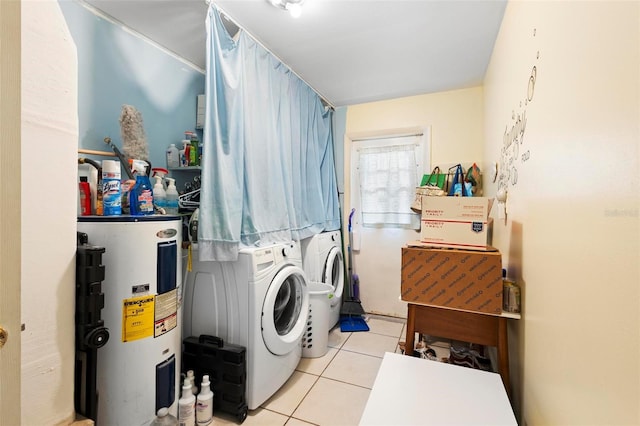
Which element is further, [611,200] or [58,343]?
[58,343]

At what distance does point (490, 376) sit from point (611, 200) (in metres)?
0.83

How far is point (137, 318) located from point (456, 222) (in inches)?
61.9

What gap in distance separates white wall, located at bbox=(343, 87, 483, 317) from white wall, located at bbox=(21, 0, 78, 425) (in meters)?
2.47

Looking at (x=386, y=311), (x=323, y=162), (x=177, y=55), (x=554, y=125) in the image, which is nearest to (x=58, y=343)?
(x=554, y=125)

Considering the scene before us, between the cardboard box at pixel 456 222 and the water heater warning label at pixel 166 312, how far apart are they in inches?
51.4

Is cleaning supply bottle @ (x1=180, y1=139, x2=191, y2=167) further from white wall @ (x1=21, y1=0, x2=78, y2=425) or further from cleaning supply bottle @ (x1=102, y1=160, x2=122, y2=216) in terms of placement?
white wall @ (x1=21, y1=0, x2=78, y2=425)

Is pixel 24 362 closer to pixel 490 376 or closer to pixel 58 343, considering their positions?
pixel 58 343

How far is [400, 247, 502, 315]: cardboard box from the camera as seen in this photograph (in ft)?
3.77

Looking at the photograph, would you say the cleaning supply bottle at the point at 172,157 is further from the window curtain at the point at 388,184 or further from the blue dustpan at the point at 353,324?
the blue dustpan at the point at 353,324

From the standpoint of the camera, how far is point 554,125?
2.66 feet

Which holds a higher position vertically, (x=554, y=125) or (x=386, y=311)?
(x=554, y=125)

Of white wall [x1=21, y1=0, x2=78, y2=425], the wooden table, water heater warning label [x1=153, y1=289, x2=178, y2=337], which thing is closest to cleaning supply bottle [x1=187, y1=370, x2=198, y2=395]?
water heater warning label [x1=153, y1=289, x2=178, y2=337]

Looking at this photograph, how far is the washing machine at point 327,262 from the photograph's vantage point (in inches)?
92.1

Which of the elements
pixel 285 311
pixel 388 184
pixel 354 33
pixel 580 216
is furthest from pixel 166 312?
pixel 388 184
